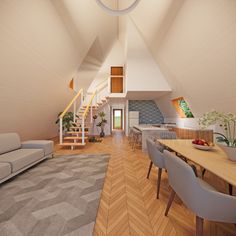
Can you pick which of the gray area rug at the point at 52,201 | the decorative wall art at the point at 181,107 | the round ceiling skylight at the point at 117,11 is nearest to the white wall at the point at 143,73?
the decorative wall art at the point at 181,107

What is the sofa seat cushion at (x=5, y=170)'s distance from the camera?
224cm

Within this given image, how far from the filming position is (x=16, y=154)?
2.88 metres

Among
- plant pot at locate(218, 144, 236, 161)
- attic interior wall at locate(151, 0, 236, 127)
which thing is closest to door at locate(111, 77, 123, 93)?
attic interior wall at locate(151, 0, 236, 127)

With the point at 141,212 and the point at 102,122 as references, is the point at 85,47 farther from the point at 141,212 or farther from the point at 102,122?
the point at 141,212

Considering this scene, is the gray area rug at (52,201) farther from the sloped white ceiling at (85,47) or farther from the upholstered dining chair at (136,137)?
the upholstered dining chair at (136,137)

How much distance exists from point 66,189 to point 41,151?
62.5 inches

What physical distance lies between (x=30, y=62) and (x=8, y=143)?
6.23 feet

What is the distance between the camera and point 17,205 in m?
1.79

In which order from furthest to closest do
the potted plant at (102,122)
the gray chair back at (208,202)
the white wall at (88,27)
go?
1. the potted plant at (102,122)
2. the white wall at (88,27)
3. the gray chair back at (208,202)

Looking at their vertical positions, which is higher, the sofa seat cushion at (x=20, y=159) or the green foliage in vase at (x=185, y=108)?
the green foliage in vase at (x=185, y=108)

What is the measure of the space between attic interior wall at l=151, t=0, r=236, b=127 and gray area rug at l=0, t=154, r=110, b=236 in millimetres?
3270

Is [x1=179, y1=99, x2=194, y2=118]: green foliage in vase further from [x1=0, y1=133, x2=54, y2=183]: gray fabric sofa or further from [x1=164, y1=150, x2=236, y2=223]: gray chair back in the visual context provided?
[x1=0, y1=133, x2=54, y2=183]: gray fabric sofa

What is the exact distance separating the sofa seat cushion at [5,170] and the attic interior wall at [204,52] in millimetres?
4321

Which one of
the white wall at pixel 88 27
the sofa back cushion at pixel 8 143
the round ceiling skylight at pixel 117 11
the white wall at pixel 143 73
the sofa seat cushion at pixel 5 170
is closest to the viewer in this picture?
the sofa seat cushion at pixel 5 170
